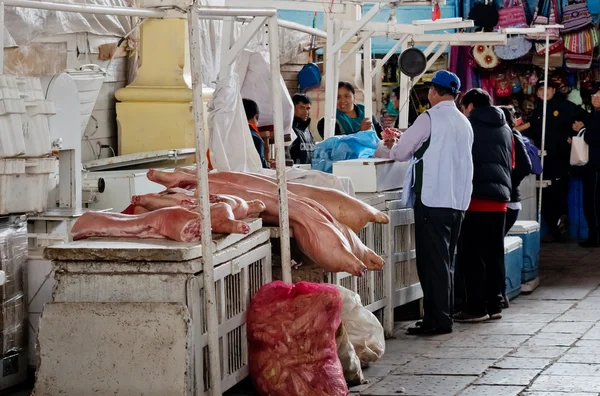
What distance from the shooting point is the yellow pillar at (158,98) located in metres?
11.5

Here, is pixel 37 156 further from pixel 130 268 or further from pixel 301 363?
pixel 301 363

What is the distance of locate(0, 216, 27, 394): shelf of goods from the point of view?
7.14m

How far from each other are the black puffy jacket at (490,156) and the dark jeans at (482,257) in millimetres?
231

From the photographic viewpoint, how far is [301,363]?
6590 mm

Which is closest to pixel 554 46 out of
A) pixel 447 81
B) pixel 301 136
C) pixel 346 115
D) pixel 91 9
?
pixel 346 115

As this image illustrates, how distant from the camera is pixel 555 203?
16312mm

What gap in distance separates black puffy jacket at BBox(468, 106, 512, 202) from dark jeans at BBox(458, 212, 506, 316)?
231mm

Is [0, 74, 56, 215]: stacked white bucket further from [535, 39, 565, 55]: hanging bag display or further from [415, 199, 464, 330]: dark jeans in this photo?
[535, 39, 565, 55]: hanging bag display

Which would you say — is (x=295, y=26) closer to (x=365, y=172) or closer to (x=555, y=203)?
(x=365, y=172)

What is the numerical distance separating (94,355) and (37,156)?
148 cm

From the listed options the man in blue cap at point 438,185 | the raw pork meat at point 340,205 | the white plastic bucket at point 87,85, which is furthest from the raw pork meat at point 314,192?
the white plastic bucket at point 87,85

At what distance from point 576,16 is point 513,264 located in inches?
251

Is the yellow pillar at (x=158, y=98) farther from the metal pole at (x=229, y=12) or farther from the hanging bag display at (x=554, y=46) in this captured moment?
the hanging bag display at (x=554, y=46)

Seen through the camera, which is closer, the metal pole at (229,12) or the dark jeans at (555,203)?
the metal pole at (229,12)
